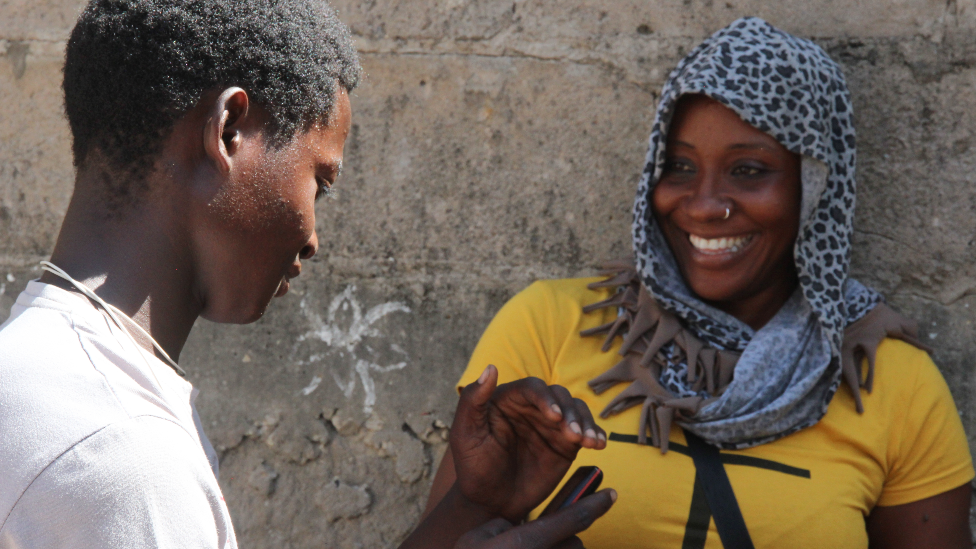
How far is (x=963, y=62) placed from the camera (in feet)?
7.25

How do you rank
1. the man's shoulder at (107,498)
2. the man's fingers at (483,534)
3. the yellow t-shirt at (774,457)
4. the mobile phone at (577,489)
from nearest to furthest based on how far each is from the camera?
the man's shoulder at (107,498) → the man's fingers at (483,534) → the mobile phone at (577,489) → the yellow t-shirt at (774,457)

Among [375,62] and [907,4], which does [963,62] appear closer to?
[907,4]

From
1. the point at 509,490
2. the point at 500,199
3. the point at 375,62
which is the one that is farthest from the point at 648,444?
the point at 375,62

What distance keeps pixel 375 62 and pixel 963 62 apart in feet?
5.25

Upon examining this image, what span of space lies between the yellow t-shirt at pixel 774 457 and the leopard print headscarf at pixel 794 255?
0.08 metres

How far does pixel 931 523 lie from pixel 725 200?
0.88 metres

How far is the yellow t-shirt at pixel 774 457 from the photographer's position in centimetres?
184

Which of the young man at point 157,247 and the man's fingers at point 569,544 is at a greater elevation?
the young man at point 157,247

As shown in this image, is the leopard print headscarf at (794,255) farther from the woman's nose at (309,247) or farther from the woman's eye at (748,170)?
the woman's nose at (309,247)

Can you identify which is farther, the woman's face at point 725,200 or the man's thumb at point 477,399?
the woman's face at point 725,200

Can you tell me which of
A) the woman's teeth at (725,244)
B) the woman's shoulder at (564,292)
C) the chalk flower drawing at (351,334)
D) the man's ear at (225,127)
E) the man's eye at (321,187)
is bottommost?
the chalk flower drawing at (351,334)

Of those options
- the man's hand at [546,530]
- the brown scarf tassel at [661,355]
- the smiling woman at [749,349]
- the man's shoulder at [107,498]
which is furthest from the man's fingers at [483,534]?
the man's shoulder at [107,498]

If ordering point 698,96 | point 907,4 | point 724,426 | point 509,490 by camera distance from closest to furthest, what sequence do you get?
point 509,490 → point 724,426 → point 698,96 → point 907,4

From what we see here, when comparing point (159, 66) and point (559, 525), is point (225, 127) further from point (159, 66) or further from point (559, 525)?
point (559, 525)
